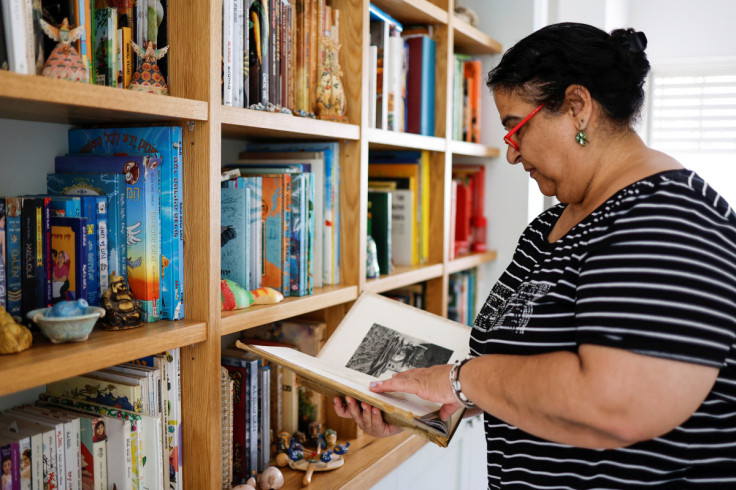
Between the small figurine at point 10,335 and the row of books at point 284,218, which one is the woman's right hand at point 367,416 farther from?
the small figurine at point 10,335

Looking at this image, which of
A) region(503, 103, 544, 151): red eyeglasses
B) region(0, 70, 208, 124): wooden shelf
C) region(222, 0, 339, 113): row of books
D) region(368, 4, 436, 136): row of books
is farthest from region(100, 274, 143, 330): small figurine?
region(368, 4, 436, 136): row of books

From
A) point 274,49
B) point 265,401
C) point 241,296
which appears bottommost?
point 265,401

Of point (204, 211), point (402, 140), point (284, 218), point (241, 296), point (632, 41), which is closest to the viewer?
point (632, 41)

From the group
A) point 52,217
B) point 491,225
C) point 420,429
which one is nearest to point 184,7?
point 52,217

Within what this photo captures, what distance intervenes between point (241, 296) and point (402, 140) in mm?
693

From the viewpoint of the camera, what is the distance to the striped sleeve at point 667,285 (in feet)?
2.45

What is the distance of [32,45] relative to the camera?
0.87 metres

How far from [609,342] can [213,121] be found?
0.71 m

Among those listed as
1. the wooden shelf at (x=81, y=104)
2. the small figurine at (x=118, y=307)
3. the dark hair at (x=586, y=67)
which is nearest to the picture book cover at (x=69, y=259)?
the small figurine at (x=118, y=307)

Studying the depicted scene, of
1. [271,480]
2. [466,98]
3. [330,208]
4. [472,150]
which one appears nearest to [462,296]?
[472,150]

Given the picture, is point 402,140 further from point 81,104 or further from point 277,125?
point 81,104

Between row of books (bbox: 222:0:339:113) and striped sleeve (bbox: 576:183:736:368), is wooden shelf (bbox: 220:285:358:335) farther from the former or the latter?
striped sleeve (bbox: 576:183:736:368)

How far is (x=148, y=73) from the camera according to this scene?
1.05 metres

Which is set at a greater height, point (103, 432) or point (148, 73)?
point (148, 73)
